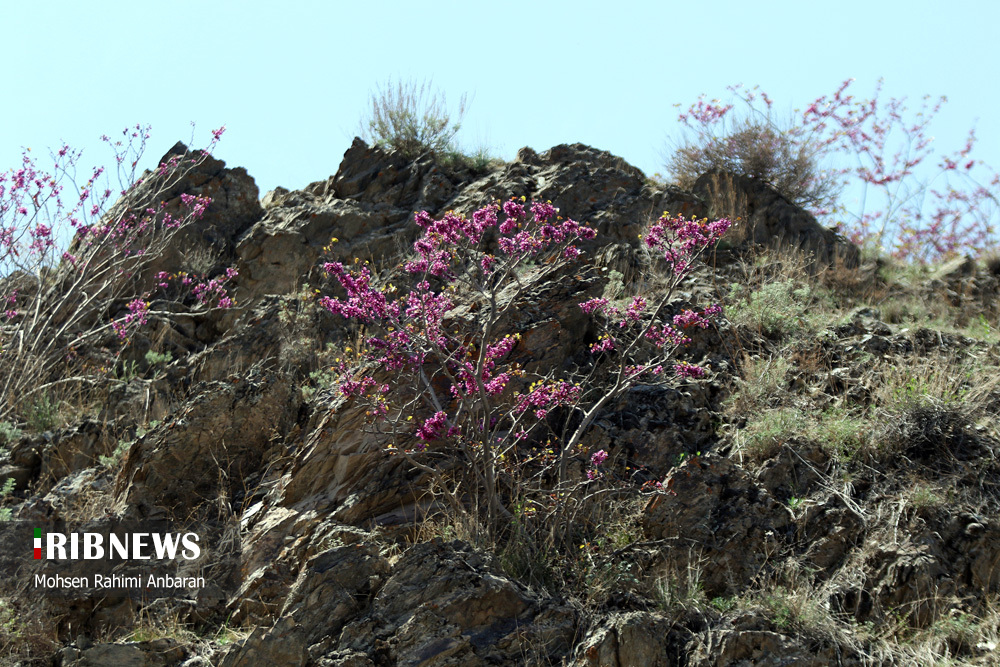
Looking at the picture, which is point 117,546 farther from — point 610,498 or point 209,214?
point 209,214

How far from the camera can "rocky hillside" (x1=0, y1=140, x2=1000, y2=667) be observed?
488cm

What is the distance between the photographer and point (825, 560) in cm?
546

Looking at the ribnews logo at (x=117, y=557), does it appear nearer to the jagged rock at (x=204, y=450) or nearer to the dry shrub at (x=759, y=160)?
the jagged rock at (x=204, y=450)

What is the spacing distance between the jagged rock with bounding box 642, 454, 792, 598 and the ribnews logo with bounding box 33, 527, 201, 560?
365cm

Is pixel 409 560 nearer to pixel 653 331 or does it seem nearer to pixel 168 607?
pixel 168 607

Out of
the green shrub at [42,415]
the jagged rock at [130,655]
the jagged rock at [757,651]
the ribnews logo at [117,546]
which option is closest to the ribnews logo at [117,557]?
the ribnews logo at [117,546]

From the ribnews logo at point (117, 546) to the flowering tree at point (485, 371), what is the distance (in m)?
1.76

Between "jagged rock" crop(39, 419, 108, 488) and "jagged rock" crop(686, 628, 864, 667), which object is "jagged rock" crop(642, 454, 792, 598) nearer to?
"jagged rock" crop(686, 628, 864, 667)

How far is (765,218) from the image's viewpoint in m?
10.3

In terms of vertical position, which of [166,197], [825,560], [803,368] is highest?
[166,197]

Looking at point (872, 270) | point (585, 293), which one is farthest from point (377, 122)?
point (872, 270)

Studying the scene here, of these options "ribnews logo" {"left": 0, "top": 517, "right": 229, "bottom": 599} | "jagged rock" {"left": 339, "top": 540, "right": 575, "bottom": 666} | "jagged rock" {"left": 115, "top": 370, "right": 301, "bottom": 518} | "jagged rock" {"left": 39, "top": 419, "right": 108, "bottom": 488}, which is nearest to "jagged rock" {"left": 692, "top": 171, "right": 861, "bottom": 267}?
"jagged rock" {"left": 115, "top": 370, "right": 301, "bottom": 518}

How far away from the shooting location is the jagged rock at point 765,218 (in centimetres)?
982

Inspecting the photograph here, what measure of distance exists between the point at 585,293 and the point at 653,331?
4.02 feet
